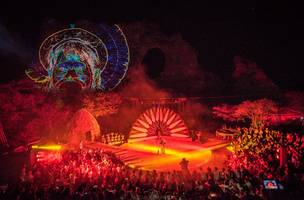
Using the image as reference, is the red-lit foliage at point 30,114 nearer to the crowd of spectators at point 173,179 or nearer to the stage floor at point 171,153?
the stage floor at point 171,153

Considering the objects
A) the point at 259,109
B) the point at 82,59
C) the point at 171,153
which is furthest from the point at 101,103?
the point at 259,109

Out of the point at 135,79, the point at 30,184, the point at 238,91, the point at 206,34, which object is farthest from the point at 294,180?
the point at 206,34

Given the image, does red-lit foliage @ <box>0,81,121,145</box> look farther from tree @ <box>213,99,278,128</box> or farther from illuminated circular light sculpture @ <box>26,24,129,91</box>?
tree @ <box>213,99,278,128</box>

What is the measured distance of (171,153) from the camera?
20641mm

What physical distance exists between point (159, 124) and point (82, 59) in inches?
398

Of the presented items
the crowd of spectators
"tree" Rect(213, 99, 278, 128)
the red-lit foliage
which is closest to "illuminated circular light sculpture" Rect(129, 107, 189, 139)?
"tree" Rect(213, 99, 278, 128)

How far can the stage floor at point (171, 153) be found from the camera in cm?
1819

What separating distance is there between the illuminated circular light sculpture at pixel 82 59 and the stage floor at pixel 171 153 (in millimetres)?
7893

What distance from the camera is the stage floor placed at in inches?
716

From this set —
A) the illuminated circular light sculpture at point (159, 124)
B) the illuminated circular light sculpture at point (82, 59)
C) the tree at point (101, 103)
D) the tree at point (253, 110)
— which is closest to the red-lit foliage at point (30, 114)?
the tree at point (101, 103)

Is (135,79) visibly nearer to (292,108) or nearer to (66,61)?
(66,61)

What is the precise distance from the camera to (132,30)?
35.0 metres

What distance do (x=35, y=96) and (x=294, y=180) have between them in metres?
16.1

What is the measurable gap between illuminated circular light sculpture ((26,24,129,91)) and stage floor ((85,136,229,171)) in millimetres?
7893
